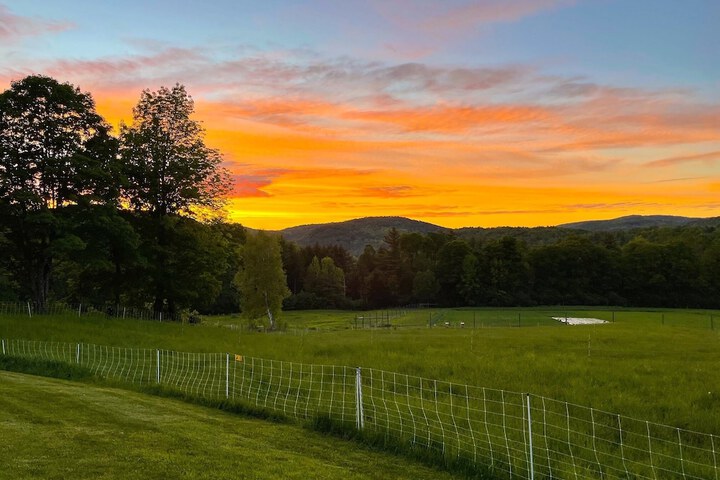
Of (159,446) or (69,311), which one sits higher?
(69,311)

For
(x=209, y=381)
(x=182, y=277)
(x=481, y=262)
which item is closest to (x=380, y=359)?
(x=209, y=381)

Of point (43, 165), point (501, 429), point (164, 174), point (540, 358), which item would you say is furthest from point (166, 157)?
point (501, 429)

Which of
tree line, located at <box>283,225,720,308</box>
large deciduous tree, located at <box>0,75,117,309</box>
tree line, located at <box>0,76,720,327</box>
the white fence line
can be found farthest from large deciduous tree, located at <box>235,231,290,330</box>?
tree line, located at <box>283,225,720,308</box>

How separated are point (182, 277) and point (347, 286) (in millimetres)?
94015

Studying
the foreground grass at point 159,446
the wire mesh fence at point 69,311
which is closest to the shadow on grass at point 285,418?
the foreground grass at point 159,446

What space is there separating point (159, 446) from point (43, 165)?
93.1 feet

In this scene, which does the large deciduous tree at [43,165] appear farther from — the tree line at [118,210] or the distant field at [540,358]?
the distant field at [540,358]

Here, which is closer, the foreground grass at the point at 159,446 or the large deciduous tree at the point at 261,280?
the foreground grass at the point at 159,446

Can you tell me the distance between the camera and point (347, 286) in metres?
131

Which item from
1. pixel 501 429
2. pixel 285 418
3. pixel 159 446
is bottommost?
pixel 501 429

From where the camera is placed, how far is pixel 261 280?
193 ft

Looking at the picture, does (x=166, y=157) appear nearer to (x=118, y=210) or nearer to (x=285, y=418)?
(x=118, y=210)

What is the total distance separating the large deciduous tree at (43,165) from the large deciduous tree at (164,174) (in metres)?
3.17

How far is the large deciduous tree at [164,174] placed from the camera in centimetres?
3709
